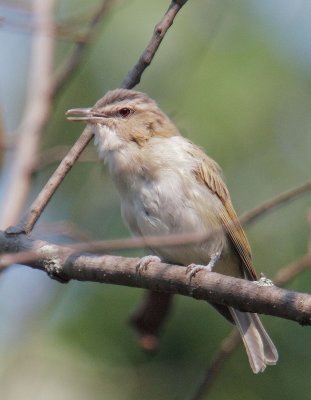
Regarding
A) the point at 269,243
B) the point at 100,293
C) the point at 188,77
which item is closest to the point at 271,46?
the point at 188,77

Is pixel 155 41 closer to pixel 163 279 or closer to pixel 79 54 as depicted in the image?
pixel 79 54

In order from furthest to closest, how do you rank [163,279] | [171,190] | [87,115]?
[87,115] → [171,190] → [163,279]

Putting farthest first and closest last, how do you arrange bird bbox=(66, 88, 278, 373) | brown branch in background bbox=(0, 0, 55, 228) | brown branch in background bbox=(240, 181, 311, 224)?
bird bbox=(66, 88, 278, 373), brown branch in background bbox=(0, 0, 55, 228), brown branch in background bbox=(240, 181, 311, 224)

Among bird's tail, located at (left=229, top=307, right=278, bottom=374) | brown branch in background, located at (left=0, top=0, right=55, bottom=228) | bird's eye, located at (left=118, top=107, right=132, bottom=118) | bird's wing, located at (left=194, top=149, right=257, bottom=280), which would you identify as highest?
brown branch in background, located at (left=0, top=0, right=55, bottom=228)

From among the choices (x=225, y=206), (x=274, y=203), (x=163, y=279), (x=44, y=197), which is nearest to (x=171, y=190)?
(x=225, y=206)

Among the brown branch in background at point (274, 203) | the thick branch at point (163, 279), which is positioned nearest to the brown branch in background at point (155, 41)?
the thick branch at point (163, 279)

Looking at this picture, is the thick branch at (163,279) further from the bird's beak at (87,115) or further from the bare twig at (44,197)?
the bird's beak at (87,115)

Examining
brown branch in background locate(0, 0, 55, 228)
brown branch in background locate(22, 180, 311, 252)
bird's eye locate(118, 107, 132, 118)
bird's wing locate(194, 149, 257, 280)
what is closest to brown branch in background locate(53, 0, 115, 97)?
brown branch in background locate(0, 0, 55, 228)

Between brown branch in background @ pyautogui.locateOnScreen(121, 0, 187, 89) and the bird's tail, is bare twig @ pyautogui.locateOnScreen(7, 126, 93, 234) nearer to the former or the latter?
brown branch in background @ pyautogui.locateOnScreen(121, 0, 187, 89)
